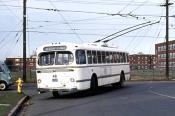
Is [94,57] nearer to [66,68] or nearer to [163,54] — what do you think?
[66,68]

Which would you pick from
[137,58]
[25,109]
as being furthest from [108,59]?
[137,58]

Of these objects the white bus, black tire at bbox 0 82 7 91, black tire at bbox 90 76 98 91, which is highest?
the white bus

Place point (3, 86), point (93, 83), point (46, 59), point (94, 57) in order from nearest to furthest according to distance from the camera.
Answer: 1. point (46, 59)
2. point (93, 83)
3. point (94, 57)
4. point (3, 86)

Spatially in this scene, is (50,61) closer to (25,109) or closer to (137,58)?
(25,109)

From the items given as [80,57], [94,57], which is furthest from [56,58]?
[94,57]

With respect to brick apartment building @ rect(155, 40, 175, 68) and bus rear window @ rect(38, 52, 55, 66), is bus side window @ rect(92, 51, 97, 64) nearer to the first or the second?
bus rear window @ rect(38, 52, 55, 66)

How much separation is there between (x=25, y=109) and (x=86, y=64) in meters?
6.85

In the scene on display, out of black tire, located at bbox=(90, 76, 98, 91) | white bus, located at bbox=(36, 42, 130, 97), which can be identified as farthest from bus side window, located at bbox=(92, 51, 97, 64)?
black tire, located at bbox=(90, 76, 98, 91)

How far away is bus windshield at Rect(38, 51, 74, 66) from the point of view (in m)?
24.6

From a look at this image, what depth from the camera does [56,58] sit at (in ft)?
81.4

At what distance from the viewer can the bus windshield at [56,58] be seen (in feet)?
80.7

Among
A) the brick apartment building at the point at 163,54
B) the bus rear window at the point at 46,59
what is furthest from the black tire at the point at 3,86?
the brick apartment building at the point at 163,54

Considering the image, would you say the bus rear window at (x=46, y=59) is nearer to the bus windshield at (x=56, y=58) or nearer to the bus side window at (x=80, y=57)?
the bus windshield at (x=56, y=58)

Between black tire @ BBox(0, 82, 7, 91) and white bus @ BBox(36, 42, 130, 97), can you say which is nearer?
white bus @ BBox(36, 42, 130, 97)
